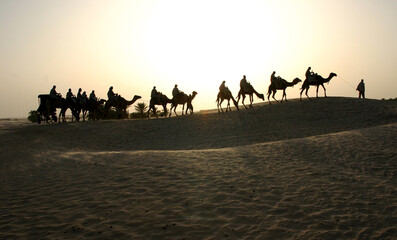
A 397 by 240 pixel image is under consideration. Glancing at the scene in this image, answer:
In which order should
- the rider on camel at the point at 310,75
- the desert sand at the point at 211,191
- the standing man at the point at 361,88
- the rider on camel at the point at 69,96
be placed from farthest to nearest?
the standing man at the point at 361,88
the rider on camel at the point at 69,96
the rider on camel at the point at 310,75
the desert sand at the point at 211,191

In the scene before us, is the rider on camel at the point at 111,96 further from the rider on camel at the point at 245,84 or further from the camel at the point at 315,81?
the camel at the point at 315,81

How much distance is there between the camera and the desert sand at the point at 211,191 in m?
5.54

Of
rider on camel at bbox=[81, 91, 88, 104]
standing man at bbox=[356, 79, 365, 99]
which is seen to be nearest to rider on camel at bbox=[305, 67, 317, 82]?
standing man at bbox=[356, 79, 365, 99]

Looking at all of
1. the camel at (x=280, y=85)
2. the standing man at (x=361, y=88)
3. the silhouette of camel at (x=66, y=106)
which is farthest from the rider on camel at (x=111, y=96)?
the standing man at (x=361, y=88)

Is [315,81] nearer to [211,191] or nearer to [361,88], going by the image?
[361,88]

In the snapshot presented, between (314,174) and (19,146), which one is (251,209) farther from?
(19,146)

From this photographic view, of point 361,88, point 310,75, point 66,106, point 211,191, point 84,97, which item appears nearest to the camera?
point 211,191

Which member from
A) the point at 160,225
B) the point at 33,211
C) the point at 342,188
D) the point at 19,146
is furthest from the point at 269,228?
the point at 19,146

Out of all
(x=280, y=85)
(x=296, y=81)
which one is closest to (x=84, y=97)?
(x=280, y=85)

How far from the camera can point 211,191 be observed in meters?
7.46

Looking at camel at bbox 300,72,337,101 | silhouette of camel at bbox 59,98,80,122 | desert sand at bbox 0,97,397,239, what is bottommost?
desert sand at bbox 0,97,397,239

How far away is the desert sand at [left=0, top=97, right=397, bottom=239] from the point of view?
554 cm

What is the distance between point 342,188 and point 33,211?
706 centimetres

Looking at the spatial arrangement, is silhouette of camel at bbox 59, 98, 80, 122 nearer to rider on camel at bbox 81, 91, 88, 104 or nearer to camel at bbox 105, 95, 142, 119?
rider on camel at bbox 81, 91, 88, 104
